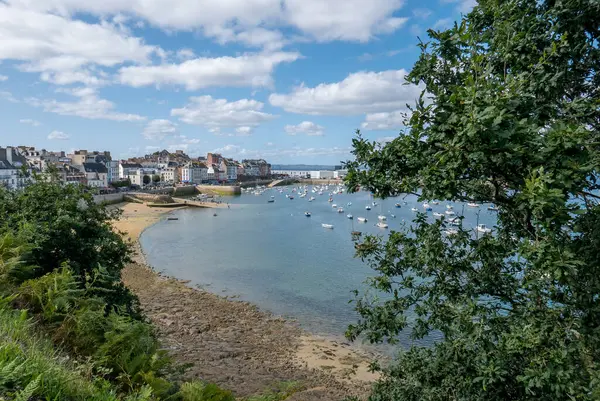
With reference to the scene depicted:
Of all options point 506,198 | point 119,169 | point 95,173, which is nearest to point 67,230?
point 506,198

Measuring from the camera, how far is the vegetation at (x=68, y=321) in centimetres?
395

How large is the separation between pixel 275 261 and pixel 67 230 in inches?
1004

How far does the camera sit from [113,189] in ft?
316

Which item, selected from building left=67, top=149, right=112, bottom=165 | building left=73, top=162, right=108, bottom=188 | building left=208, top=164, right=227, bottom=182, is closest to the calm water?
building left=73, top=162, right=108, bottom=188

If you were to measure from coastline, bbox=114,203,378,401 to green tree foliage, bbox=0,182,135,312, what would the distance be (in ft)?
7.41

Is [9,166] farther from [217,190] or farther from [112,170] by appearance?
[217,190]

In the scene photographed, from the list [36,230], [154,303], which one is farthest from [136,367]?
[154,303]

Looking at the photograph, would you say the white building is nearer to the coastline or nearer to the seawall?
the seawall

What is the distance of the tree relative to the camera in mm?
3695

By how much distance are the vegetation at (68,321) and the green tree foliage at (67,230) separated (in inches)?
1.0

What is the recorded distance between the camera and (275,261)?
1390 inches

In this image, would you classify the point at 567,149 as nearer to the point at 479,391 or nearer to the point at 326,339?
the point at 479,391

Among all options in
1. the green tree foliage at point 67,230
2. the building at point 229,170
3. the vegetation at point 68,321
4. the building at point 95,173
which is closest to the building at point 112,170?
the building at point 95,173

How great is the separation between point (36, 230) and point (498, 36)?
10684 millimetres
